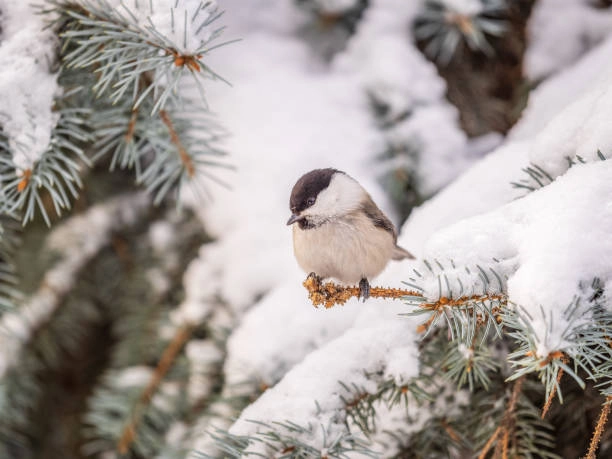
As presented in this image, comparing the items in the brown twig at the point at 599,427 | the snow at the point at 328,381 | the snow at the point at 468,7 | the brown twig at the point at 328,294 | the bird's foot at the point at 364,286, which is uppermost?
the snow at the point at 468,7

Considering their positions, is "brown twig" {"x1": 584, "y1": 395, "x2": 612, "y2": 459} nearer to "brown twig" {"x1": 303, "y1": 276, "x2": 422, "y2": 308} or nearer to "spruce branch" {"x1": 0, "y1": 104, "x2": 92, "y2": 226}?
"brown twig" {"x1": 303, "y1": 276, "x2": 422, "y2": 308}

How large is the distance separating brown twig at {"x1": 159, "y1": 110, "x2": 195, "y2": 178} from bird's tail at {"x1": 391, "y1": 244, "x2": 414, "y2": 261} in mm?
446

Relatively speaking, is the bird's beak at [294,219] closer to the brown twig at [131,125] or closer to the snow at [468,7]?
the brown twig at [131,125]

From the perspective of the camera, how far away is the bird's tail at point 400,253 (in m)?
1.08

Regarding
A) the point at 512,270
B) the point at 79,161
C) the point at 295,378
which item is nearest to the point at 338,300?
the point at 295,378

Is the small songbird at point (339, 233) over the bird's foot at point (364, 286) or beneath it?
over

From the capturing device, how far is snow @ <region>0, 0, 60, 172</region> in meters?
0.80

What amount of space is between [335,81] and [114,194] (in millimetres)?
676

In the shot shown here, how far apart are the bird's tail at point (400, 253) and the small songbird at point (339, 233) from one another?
1.4 inches

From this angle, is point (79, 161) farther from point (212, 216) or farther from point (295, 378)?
point (295, 378)

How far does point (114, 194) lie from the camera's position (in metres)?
1.43

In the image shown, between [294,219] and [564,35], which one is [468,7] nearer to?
[564,35]

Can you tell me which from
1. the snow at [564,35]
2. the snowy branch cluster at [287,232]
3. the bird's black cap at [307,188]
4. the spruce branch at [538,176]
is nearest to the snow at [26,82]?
the snowy branch cluster at [287,232]

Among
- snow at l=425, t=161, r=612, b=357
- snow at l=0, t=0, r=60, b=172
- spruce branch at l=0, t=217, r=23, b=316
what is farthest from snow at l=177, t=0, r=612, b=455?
snow at l=0, t=0, r=60, b=172
